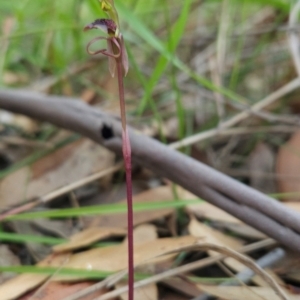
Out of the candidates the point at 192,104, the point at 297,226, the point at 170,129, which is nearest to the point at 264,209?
the point at 297,226

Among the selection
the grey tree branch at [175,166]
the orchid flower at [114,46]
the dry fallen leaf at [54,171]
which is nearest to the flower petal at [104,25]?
the orchid flower at [114,46]

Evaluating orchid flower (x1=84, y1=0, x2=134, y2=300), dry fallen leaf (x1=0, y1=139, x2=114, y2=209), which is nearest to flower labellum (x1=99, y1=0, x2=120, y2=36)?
orchid flower (x1=84, y1=0, x2=134, y2=300)

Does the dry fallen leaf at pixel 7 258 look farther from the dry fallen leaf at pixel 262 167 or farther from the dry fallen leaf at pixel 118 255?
the dry fallen leaf at pixel 262 167

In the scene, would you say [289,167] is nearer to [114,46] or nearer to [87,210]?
[87,210]

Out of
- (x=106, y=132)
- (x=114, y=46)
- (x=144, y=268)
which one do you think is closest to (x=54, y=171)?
(x=106, y=132)

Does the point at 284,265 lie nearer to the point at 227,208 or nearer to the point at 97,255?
the point at 227,208

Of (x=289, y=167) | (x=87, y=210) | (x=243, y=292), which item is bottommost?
(x=243, y=292)

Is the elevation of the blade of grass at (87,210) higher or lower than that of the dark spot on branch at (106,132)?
lower
